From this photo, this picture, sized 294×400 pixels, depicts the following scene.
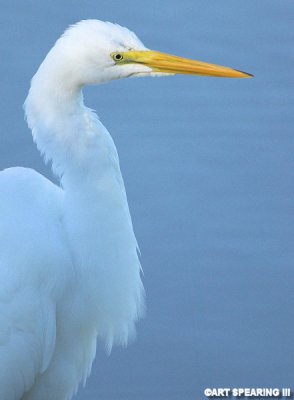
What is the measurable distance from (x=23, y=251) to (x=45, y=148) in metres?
0.26

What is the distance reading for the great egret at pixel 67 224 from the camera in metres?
2.90

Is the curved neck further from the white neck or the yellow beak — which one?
the yellow beak

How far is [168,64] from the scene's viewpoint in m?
3.00

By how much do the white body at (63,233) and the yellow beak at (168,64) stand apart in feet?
0.09

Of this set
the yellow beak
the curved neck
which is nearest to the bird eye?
the yellow beak

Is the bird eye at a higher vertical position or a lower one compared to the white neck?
higher

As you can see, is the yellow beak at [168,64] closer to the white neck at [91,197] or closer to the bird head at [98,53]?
the bird head at [98,53]

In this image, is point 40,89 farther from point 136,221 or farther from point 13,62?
point 13,62

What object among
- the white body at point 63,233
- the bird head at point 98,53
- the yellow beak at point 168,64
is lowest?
the white body at point 63,233

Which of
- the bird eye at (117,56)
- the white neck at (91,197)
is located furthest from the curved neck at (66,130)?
the bird eye at (117,56)

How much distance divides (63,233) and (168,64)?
0.50 meters

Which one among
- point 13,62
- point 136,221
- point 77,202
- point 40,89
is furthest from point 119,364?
point 13,62

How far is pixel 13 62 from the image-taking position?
4.54 meters

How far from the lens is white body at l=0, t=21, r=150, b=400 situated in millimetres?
2900
